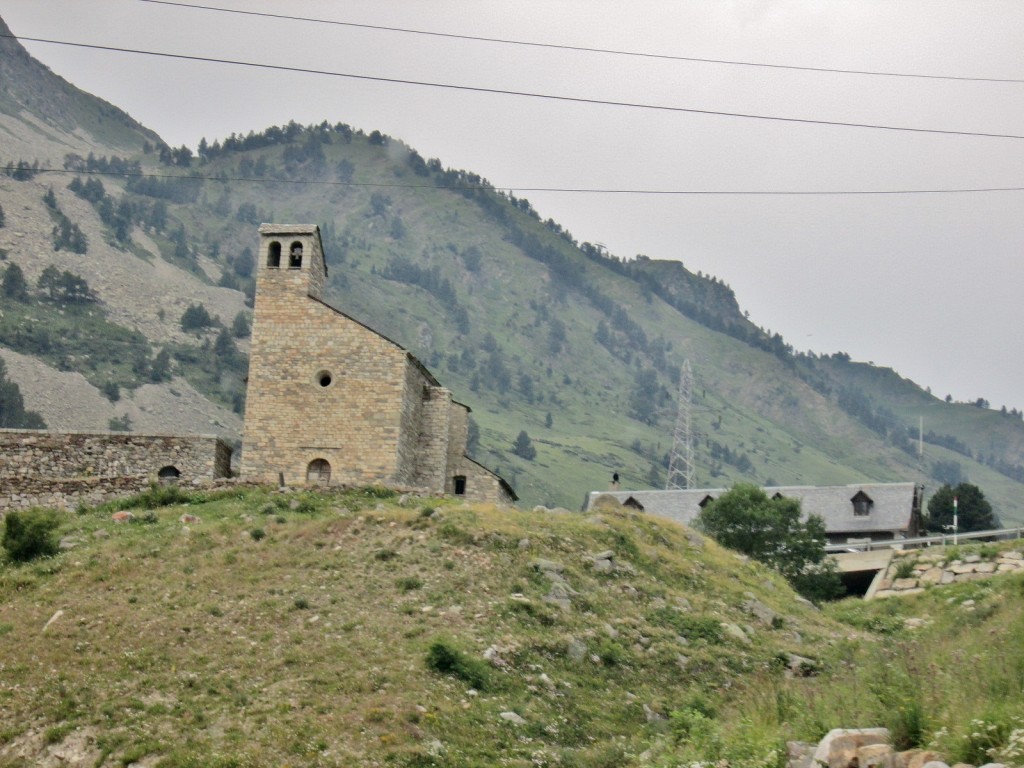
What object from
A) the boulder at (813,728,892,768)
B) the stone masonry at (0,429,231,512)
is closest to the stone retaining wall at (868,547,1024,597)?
the stone masonry at (0,429,231,512)

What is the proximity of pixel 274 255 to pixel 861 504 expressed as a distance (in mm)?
36490

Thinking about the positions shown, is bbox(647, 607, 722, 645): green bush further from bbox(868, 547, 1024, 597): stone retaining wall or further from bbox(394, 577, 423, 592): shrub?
bbox(868, 547, 1024, 597): stone retaining wall

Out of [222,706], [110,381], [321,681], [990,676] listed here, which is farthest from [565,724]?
[110,381]

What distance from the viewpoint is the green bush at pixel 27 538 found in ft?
91.4

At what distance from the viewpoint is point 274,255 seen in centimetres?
3800

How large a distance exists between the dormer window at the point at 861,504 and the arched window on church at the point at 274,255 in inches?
1419

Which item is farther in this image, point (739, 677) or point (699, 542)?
point (699, 542)

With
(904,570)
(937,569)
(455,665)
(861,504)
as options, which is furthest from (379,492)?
(861,504)

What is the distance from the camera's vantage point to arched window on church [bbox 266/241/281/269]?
124 feet

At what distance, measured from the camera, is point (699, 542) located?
34.1 metres

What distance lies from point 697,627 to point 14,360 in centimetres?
12664

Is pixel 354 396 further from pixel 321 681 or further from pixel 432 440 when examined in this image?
pixel 321 681

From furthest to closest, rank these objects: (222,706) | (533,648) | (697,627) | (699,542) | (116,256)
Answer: (116,256)
(699,542)
(697,627)
(533,648)
(222,706)

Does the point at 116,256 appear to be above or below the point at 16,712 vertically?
above
